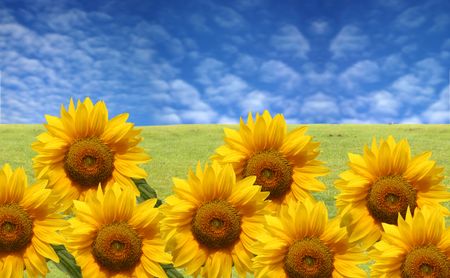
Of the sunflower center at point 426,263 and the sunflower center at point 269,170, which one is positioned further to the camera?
the sunflower center at point 269,170

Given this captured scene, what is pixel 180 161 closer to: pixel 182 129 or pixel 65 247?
pixel 182 129

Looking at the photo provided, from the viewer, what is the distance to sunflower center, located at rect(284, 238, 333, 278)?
1.93 metres

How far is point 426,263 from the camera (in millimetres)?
1924

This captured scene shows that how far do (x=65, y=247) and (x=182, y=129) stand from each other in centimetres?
1897

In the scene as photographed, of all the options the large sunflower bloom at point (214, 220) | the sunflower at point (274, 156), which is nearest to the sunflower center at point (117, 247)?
the large sunflower bloom at point (214, 220)

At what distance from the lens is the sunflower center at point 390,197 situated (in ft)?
7.09

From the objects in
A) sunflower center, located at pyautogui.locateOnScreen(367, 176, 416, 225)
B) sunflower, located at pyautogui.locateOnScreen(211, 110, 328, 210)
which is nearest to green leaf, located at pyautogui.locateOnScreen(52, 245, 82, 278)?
sunflower, located at pyautogui.locateOnScreen(211, 110, 328, 210)

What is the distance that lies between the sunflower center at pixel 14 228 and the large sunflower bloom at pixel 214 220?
0.50 metres

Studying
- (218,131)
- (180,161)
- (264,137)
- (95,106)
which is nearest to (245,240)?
(264,137)

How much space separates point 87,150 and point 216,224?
1.82 ft

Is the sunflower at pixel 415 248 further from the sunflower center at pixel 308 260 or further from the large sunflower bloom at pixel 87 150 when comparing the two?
the large sunflower bloom at pixel 87 150

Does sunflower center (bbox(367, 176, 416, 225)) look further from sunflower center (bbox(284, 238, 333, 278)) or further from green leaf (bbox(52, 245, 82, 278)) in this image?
green leaf (bbox(52, 245, 82, 278))

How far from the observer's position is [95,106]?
2.13 metres

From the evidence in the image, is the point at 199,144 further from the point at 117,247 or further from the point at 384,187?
the point at 117,247
